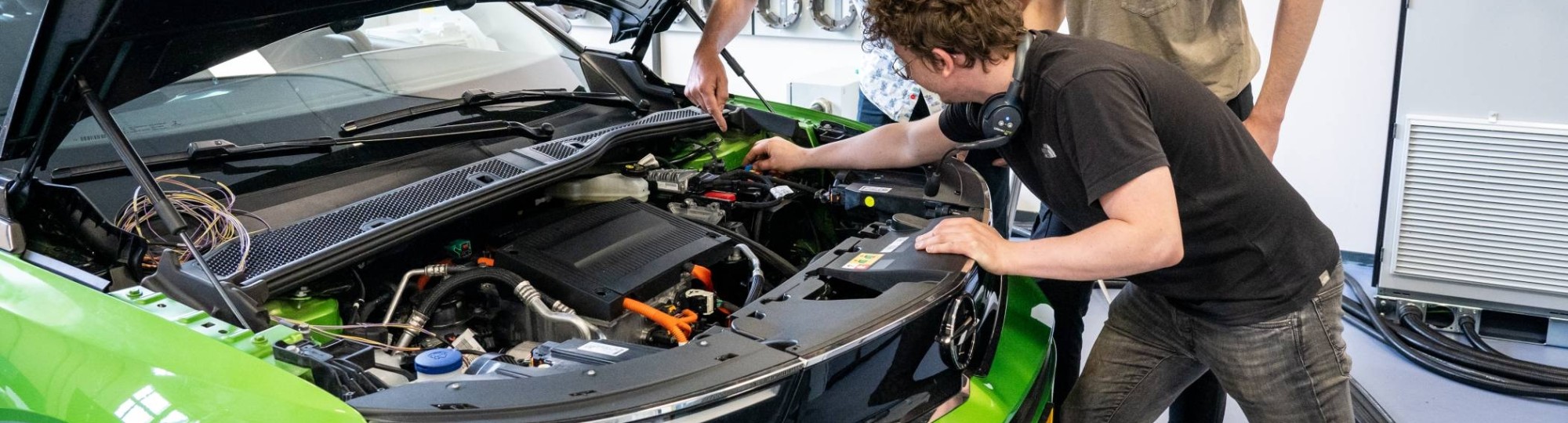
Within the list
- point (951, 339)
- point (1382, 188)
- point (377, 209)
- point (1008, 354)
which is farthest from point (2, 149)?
point (1382, 188)

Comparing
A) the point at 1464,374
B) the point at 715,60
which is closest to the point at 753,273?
the point at 715,60

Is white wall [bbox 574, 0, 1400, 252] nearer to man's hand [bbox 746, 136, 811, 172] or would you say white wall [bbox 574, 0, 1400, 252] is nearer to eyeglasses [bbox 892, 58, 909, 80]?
man's hand [bbox 746, 136, 811, 172]

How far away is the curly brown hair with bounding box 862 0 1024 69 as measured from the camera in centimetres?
167

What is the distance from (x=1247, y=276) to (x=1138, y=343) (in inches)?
12.4

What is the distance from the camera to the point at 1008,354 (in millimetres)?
2006

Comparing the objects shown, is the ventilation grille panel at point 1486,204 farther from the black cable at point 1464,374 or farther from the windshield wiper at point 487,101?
the windshield wiper at point 487,101

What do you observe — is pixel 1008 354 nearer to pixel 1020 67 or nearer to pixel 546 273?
pixel 1020 67

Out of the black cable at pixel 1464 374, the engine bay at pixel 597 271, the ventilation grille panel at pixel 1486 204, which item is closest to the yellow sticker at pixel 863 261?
the engine bay at pixel 597 271

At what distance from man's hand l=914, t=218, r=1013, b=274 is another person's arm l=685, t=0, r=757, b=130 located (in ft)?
3.07

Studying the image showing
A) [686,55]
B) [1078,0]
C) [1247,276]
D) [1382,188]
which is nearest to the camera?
[1247,276]

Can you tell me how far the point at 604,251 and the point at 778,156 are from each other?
0.63 meters

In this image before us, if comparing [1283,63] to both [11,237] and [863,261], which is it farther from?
[11,237]

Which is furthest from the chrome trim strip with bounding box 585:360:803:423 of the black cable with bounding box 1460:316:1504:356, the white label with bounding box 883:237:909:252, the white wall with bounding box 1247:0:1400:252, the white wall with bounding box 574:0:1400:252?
the white wall with bounding box 574:0:1400:252

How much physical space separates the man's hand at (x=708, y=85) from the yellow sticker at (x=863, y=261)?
861mm
